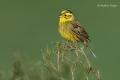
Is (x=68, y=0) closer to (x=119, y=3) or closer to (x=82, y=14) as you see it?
(x=82, y=14)

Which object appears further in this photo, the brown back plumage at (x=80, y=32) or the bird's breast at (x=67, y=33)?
the bird's breast at (x=67, y=33)

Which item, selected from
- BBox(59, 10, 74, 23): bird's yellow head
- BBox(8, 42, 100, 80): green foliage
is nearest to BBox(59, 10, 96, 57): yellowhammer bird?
BBox(59, 10, 74, 23): bird's yellow head

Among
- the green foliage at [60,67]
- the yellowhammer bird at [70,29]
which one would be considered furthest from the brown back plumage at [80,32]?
the green foliage at [60,67]

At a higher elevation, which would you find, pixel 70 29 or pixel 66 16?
pixel 66 16

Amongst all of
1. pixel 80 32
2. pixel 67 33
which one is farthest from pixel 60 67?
pixel 67 33

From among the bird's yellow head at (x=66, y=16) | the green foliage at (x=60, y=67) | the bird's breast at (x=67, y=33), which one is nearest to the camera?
the green foliage at (x=60, y=67)

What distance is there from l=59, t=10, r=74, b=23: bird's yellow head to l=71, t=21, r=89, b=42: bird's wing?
6 cm

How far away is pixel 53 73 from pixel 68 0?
9.66 m

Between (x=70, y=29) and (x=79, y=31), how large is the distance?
0.78 feet

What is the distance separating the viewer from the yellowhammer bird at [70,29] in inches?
299

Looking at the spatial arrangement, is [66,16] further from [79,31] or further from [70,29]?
[79,31]

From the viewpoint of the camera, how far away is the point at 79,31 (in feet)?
25.1

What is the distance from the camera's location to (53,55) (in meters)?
5.25

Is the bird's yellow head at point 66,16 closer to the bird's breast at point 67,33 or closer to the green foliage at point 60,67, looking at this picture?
the bird's breast at point 67,33
